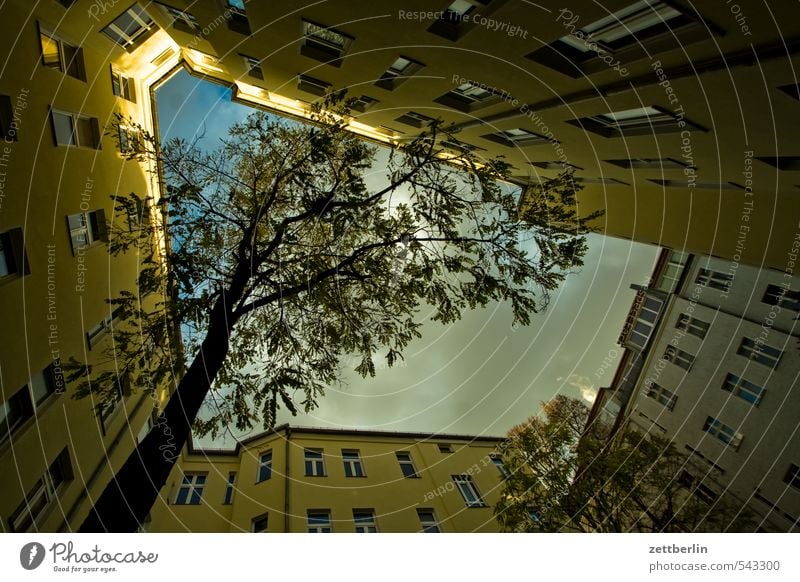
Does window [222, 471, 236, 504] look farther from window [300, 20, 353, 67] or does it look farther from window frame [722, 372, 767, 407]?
window frame [722, 372, 767, 407]

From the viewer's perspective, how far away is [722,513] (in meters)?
15.9

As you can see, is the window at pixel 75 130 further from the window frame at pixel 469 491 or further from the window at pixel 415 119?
the window frame at pixel 469 491

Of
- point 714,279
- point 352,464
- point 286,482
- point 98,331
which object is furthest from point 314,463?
point 714,279

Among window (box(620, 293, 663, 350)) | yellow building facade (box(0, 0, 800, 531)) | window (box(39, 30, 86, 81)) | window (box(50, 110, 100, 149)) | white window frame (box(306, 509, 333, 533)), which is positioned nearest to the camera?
yellow building facade (box(0, 0, 800, 531))

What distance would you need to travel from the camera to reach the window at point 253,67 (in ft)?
51.9

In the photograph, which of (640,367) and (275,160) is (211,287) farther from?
(640,367)

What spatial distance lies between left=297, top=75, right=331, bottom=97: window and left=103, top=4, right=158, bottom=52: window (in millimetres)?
6475

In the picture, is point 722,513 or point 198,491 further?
point 198,491

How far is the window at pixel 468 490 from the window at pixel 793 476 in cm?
1537

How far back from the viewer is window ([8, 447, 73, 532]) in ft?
32.0

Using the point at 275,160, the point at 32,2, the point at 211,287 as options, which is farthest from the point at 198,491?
the point at 32,2

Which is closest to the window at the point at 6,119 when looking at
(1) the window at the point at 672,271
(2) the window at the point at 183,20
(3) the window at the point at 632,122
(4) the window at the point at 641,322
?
(2) the window at the point at 183,20

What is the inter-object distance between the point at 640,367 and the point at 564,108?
80.4ft

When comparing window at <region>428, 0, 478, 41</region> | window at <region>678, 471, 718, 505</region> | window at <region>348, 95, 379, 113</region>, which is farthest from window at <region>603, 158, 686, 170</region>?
window at <region>678, 471, 718, 505</region>
